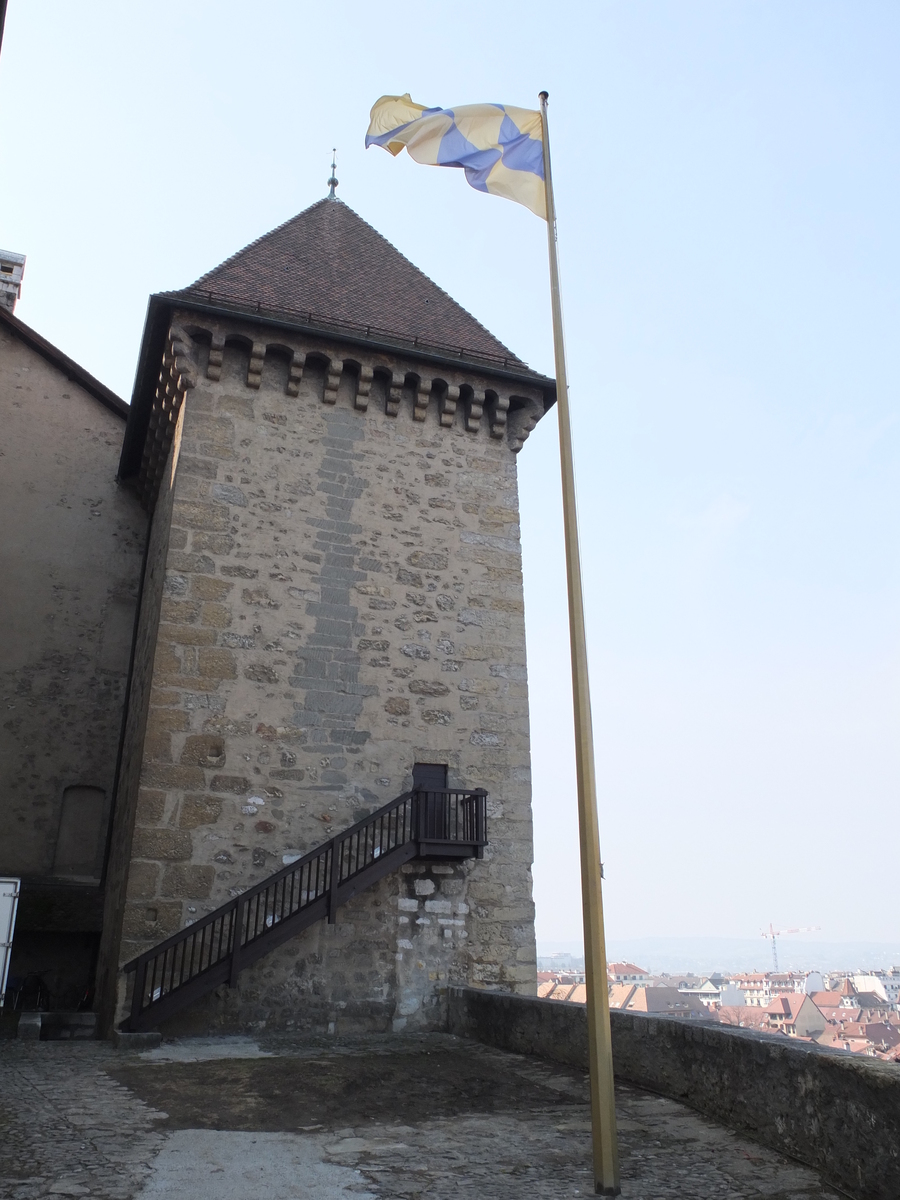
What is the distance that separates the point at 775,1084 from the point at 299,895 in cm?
592

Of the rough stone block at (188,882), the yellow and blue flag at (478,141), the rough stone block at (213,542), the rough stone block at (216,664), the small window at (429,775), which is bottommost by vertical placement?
the rough stone block at (188,882)

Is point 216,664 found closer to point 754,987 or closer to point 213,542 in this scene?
point 213,542

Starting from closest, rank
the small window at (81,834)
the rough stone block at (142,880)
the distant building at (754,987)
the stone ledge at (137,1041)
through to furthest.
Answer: the stone ledge at (137,1041)
the rough stone block at (142,880)
the small window at (81,834)
the distant building at (754,987)

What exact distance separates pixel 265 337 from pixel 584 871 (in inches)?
360

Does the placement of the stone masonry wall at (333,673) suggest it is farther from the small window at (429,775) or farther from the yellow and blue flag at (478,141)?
the yellow and blue flag at (478,141)

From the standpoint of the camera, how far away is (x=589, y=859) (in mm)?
4543

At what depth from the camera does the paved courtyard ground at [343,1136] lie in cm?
396

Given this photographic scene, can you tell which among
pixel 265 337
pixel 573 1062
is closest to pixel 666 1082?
pixel 573 1062

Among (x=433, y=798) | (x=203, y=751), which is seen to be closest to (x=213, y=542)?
(x=203, y=751)

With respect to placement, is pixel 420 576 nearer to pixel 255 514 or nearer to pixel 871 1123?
pixel 255 514

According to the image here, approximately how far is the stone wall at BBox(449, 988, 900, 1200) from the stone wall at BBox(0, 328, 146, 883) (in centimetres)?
849

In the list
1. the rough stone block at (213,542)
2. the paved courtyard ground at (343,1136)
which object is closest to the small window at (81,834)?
the rough stone block at (213,542)

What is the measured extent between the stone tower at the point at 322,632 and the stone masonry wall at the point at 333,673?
0.03 meters

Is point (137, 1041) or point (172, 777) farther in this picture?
point (172, 777)
